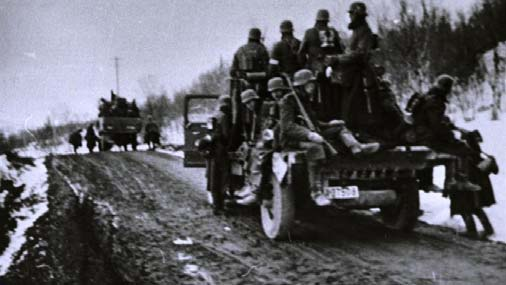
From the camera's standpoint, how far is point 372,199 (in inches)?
258

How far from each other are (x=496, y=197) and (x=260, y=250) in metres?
3.93

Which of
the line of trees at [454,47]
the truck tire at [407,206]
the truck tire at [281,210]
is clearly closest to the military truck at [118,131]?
the line of trees at [454,47]

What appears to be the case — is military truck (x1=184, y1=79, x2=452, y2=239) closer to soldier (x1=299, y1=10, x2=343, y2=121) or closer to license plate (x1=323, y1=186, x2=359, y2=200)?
license plate (x1=323, y1=186, x2=359, y2=200)

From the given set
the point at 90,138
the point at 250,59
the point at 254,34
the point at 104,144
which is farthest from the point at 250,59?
the point at 104,144

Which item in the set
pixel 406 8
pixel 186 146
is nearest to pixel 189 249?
pixel 186 146

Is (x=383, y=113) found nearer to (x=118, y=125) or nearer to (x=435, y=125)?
(x=435, y=125)

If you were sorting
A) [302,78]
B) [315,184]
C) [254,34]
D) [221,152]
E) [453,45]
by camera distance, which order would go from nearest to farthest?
[315,184]
[302,78]
[221,152]
[254,34]
[453,45]

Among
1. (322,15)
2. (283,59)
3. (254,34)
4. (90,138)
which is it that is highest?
(322,15)

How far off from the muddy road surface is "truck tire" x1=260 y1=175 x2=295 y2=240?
12 centimetres

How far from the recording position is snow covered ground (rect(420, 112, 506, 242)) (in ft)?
24.1

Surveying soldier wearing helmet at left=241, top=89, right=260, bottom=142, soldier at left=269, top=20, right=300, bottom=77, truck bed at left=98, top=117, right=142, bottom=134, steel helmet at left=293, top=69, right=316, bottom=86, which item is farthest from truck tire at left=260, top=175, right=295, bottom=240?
truck bed at left=98, top=117, right=142, bottom=134

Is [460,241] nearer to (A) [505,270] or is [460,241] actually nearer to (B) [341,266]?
(A) [505,270]

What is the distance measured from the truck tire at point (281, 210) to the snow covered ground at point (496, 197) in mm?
2178

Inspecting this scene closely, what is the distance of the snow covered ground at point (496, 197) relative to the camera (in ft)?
24.1
